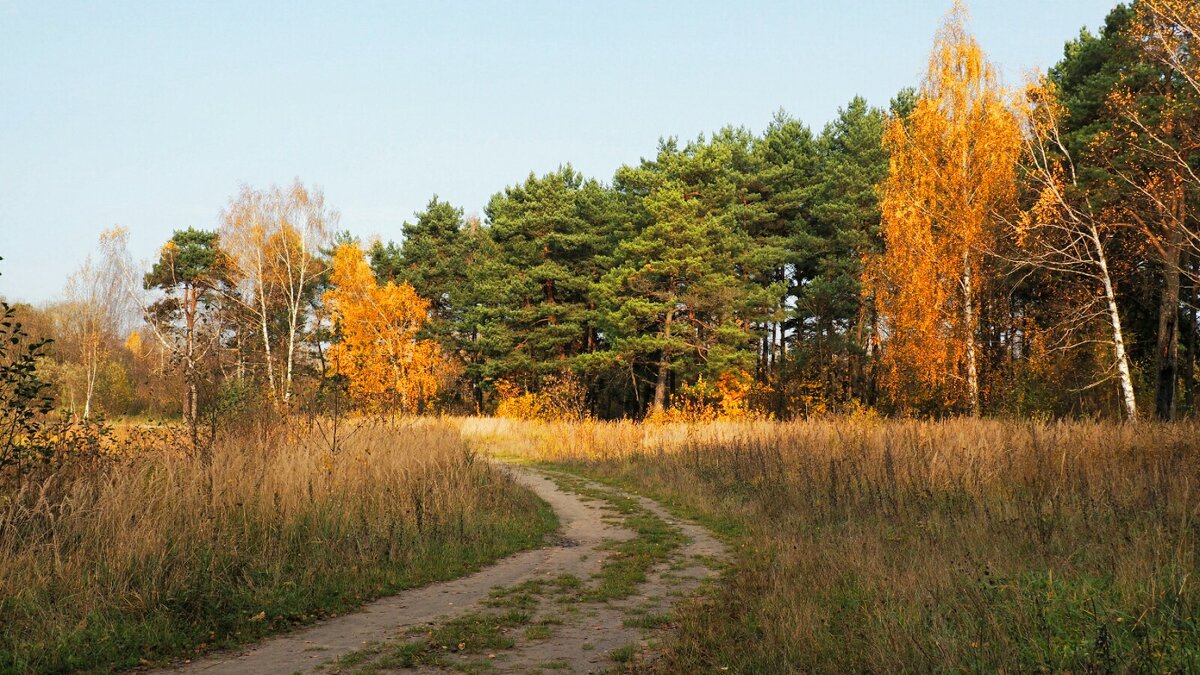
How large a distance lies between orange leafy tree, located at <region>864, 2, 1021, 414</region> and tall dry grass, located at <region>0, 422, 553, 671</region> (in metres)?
16.8

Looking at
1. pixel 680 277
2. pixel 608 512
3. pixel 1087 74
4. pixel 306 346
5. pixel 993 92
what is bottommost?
pixel 608 512

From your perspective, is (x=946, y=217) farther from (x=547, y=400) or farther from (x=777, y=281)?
(x=547, y=400)

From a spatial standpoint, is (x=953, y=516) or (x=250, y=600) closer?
(x=250, y=600)

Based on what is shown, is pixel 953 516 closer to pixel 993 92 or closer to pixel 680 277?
pixel 993 92

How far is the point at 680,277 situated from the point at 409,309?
16.5 meters

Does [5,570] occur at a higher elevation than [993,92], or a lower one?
lower

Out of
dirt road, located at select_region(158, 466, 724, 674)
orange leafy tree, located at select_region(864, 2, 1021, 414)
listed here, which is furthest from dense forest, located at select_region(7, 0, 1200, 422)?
dirt road, located at select_region(158, 466, 724, 674)

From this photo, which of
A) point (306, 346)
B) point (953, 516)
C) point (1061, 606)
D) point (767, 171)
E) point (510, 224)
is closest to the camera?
point (1061, 606)

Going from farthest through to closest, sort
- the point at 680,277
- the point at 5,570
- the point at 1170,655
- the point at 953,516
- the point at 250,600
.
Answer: the point at 680,277 → the point at 953,516 → the point at 250,600 → the point at 5,570 → the point at 1170,655

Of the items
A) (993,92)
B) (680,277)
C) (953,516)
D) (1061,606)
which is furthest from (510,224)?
(1061,606)

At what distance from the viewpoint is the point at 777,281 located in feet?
137

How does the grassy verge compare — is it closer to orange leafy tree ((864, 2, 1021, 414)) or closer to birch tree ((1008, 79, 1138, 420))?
birch tree ((1008, 79, 1138, 420))

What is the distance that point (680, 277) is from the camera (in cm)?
3709

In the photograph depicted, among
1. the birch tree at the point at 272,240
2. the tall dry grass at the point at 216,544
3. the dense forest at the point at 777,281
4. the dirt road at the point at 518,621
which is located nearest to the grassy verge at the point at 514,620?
the dirt road at the point at 518,621
